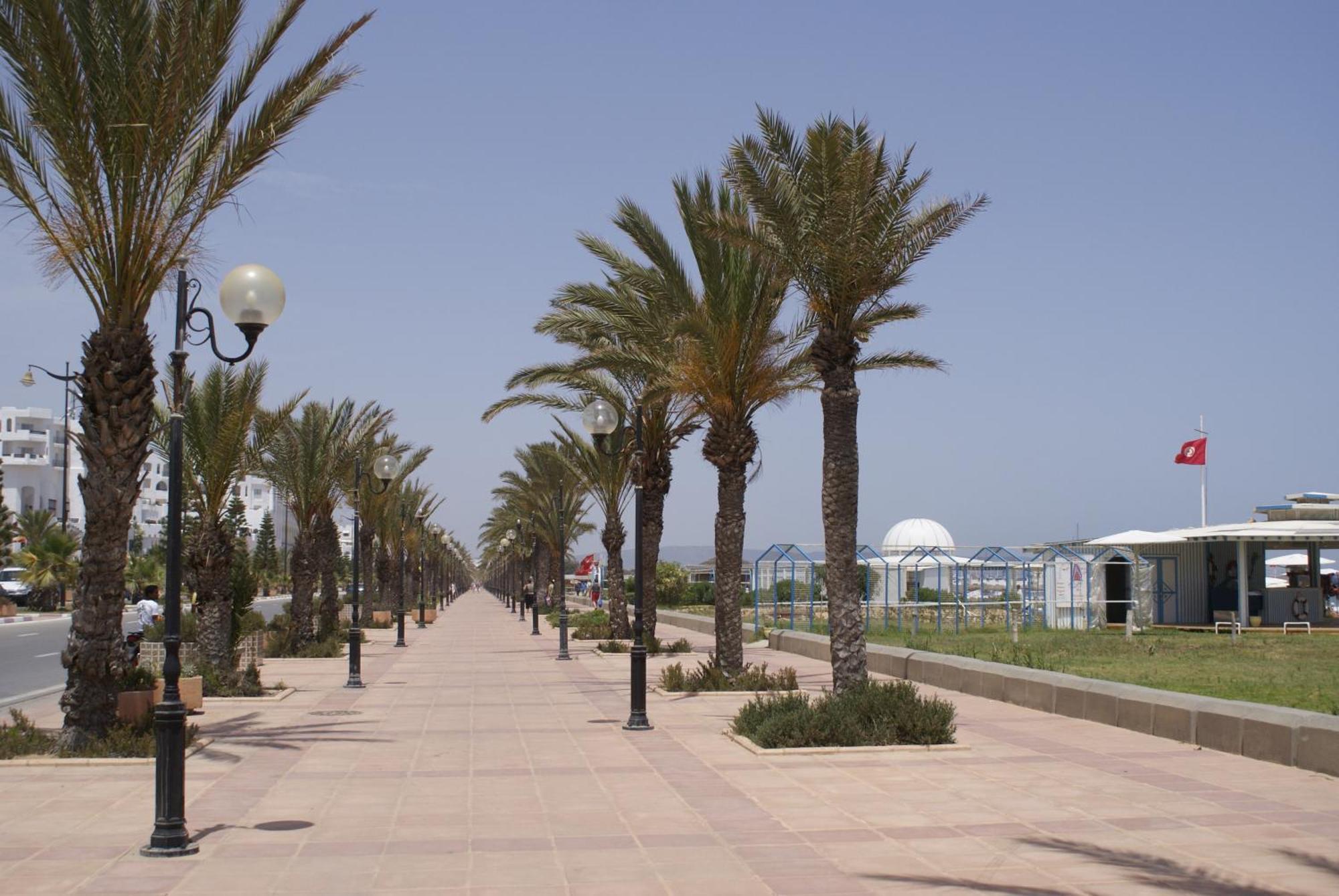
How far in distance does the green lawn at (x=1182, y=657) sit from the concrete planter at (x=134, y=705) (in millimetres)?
11719

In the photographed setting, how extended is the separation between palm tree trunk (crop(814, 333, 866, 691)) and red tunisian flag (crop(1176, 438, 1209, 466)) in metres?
35.1

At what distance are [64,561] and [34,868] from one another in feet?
169

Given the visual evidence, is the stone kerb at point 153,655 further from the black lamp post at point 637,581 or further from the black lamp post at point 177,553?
the black lamp post at point 177,553

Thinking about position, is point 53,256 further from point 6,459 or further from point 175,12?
point 6,459

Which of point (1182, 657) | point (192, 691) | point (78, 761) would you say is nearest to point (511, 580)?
point (1182, 657)

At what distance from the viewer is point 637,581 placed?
19.1 meters

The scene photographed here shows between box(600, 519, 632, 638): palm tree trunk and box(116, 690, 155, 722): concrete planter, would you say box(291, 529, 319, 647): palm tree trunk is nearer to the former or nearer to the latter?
box(600, 519, 632, 638): palm tree trunk

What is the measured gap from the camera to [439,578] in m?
89.2

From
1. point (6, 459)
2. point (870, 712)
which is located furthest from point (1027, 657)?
point (6, 459)

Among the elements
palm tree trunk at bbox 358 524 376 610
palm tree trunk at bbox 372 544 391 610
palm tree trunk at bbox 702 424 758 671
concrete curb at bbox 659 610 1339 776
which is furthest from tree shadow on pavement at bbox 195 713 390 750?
palm tree trunk at bbox 372 544 391 610

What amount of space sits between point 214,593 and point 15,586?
1879 inches

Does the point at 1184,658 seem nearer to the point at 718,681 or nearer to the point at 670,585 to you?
the point at 718,681

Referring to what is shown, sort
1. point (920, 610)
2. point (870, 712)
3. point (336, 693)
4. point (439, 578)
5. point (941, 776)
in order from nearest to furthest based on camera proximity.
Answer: point (941, 776) → point (870, 712) → point (336, 693) → point (920, 610) → point (439, 578)

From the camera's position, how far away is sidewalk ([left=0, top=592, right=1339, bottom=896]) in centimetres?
736
